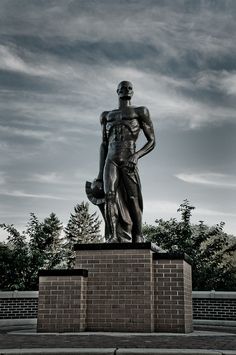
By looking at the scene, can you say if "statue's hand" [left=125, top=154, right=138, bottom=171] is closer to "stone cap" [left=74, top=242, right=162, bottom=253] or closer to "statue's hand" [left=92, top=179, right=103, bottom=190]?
"statue's hand" [left=92, top=179, right=103, bottom=190]

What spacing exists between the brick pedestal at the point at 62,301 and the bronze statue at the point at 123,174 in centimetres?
111

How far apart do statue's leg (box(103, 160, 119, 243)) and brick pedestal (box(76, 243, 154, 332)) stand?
1.67ft

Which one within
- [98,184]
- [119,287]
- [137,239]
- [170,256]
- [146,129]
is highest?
[146,129]

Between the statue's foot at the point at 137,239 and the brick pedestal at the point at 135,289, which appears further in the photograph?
the statue's foot at the point at 137,239

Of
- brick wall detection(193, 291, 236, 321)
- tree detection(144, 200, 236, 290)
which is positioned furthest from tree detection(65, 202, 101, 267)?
brick wall detection(193, 291, 236, 321)

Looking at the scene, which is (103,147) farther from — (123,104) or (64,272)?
(64,272)

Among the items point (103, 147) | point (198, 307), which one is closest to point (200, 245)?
point (198, 307)

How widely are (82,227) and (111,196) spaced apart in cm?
5296

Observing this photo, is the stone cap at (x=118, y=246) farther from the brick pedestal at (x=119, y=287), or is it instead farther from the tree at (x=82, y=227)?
the tree at (x=82, y=227)

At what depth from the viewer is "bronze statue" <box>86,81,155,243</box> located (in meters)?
8.92

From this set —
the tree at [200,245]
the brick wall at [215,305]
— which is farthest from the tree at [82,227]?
the brick wall at [215,305]

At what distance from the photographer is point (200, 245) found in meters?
24.2

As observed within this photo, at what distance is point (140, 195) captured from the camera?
360 inches

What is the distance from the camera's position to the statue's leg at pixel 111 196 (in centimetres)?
882
